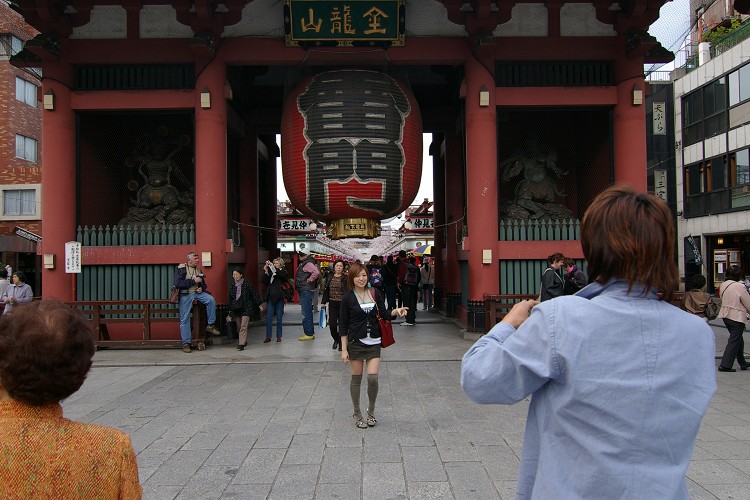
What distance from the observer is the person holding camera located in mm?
9773

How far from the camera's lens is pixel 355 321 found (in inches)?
217

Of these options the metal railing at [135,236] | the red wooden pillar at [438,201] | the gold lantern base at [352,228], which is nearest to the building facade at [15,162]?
the metal railing at [135,236]

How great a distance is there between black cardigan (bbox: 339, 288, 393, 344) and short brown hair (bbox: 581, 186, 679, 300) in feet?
13.2

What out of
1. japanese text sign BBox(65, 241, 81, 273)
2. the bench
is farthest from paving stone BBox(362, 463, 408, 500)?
japanese text sign BBox(65, 241, 81, 273)

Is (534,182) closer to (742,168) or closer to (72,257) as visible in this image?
(72,257)

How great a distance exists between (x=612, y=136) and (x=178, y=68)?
8706mm

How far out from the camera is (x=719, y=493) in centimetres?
375

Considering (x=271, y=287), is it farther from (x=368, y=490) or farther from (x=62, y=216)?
(x=368, y=490)

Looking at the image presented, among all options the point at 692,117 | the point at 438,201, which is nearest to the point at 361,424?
the point at 438,201

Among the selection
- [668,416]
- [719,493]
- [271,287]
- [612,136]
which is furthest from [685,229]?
[668,416]

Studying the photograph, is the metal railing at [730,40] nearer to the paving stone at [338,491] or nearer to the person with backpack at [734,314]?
the person with backpack at [734,314]

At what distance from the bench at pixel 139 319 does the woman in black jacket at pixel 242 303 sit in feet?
1.79

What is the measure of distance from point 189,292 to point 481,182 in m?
5.78

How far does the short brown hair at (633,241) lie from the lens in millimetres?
1481
